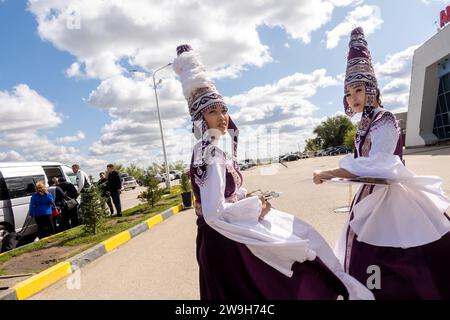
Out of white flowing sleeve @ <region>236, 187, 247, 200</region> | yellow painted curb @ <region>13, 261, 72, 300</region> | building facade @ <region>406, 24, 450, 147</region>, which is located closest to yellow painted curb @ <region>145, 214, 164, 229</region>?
yellow painted curb @ <region>13, 261, 72, 300</region>

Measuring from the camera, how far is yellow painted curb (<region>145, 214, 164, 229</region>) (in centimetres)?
932

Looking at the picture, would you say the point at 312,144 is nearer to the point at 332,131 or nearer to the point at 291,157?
the point at 332,131

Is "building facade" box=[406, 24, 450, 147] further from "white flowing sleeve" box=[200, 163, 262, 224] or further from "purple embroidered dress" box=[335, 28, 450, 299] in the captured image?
"white flowing sleeve" box=[200, 163, 262, 224]

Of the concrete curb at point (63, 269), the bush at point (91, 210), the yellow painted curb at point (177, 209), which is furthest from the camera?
the yellow painted curb at point (177, 209)

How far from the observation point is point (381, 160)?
7.78ft

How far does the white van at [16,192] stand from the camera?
824cm

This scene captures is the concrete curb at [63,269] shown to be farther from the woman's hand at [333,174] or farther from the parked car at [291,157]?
the parked car at [291,157]

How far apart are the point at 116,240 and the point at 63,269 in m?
1.76

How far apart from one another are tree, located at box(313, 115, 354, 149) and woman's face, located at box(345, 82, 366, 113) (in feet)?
258

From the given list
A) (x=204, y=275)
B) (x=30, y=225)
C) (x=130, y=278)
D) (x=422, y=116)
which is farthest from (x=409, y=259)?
(x=422, y=116)

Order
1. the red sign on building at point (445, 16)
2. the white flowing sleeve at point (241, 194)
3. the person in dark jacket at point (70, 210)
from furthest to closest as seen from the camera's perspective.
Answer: the red sign on building at point (445, 16), the person in dark jacket at point (70, 210), the white flowing sleeve at point (241, 194)

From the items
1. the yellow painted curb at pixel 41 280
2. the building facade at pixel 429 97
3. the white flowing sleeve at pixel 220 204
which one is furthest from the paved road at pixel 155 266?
the building facade at pixel 429 97

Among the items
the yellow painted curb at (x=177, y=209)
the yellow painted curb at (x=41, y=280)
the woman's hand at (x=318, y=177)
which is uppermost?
the woman's hand at (x=318, y=177)
